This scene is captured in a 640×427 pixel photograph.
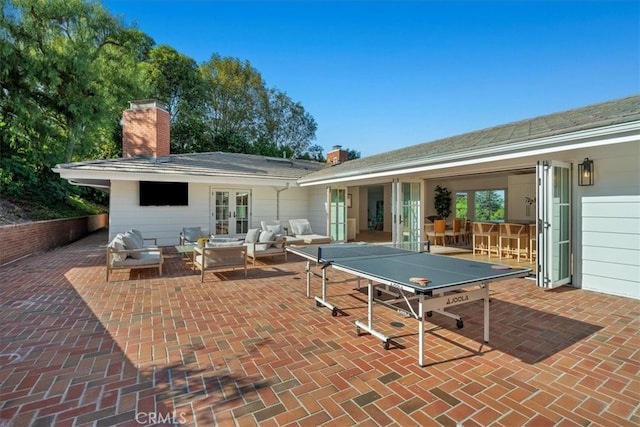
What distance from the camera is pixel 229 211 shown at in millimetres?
12102

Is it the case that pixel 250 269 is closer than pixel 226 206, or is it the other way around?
pixel 250 269

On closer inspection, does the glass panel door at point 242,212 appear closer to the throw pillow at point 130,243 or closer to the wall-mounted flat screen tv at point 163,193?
the wall-mounted flat screen tv at point 163,193

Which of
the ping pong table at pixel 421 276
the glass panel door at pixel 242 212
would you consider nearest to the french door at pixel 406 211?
the ping pong table at pixel 421 276

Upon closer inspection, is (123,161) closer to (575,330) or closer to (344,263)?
(344,263)

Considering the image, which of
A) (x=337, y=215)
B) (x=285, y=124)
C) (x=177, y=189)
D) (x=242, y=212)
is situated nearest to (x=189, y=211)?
(x=177, y=189)

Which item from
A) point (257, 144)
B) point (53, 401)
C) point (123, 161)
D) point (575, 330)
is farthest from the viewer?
point (257, 144)

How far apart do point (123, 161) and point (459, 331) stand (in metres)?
11.7

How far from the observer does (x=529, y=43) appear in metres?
8.33

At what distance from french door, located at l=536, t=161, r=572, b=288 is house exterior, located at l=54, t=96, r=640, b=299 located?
0.02m

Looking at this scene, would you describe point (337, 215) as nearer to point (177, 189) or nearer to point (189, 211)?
point (189, 211)

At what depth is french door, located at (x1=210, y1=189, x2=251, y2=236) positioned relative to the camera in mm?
11820

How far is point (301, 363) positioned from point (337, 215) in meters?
9.49

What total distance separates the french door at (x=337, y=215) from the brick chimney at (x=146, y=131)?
7.61m

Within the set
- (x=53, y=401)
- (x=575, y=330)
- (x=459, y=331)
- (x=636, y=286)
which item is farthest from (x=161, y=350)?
(x=636, y=286)
